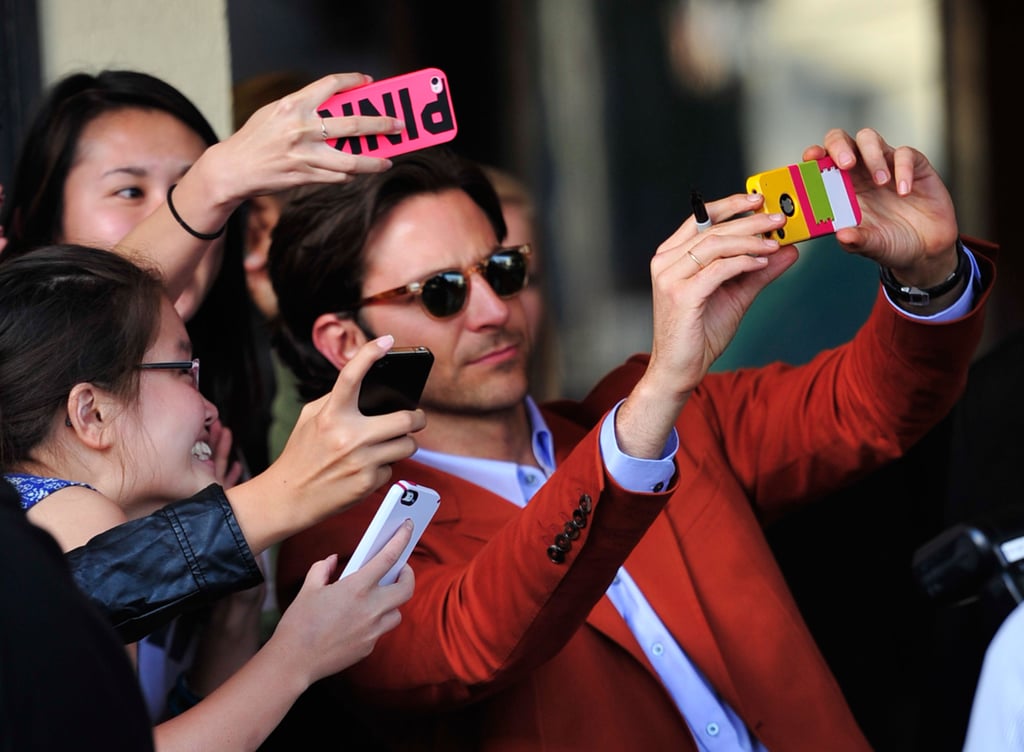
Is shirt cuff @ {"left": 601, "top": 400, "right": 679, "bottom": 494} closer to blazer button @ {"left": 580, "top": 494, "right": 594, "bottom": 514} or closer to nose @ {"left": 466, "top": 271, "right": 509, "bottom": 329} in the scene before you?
blazer button @ {"left": 580, "top": 494, "right": 594, "bottom": 514}

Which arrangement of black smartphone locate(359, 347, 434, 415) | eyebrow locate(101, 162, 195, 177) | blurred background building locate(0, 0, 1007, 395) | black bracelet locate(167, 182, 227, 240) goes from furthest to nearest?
1. blurred background building locate(0, 0, 1007, 395)
2. eyebrow locate(101, 162, 195, 177)
3. black bracelet locate(167, 182, 227, 240)
4. black smartphone locate(359, 347, 434, 415)

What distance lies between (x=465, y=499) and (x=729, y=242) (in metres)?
0.76

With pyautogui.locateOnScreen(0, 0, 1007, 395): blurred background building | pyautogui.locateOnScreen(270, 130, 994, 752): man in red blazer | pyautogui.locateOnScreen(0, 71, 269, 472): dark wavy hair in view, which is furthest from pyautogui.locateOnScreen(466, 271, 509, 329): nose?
pyautogui.locateOnScreen(0, 0, 1007, 395): blurred background building

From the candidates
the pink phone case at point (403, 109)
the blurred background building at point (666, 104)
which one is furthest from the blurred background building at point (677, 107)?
the pink phone case at point (403, 109)

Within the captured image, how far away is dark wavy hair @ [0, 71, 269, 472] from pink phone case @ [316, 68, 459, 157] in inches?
29.7

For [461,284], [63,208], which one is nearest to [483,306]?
[461,284]

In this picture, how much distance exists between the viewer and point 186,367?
1897mm

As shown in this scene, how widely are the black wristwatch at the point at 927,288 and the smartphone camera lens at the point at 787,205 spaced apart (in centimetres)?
34

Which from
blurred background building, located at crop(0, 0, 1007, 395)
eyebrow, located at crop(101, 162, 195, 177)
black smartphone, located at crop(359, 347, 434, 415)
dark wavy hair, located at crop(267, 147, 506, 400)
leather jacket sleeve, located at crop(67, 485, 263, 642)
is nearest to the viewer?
leather jacket sleeve, located at crop(67, 485, 263, 642)

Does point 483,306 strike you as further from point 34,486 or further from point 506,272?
point 34,486

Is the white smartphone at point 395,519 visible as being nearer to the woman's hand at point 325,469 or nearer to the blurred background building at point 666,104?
the woman's hand at point 325,469

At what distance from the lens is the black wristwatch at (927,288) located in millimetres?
2201

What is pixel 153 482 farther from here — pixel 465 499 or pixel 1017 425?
pixel 1017 425

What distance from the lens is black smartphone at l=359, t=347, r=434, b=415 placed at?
1754mm
